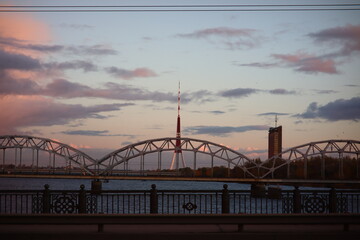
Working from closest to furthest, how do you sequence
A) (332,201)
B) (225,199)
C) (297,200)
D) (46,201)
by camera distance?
(46,201) < (225,199) < (297,200) < (332,201)

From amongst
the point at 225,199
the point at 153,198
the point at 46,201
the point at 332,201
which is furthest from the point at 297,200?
the point at 46,201

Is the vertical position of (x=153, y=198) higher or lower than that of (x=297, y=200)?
higher

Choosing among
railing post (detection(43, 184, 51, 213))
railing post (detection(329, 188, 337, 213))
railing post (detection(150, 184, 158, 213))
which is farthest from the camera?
railing post (detection(329, 188, 337, 213))

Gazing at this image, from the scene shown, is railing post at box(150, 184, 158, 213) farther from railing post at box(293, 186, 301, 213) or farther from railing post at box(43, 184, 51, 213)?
railing post at box(293, 186, 301, 213)

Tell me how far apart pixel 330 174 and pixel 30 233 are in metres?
145

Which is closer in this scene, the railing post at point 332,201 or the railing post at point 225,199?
the railing post at point 225,199

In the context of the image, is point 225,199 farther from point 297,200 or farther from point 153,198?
point 297,200

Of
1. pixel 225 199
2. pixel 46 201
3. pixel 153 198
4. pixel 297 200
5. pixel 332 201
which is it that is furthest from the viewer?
pixel 332 201

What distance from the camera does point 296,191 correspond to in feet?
62.8

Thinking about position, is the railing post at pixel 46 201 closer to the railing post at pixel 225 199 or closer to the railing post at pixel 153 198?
the railing post at pixel 153 198

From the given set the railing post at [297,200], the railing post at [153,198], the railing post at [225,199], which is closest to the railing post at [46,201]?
the railing post at [153,198]

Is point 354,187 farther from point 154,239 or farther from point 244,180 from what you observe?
→ point 154,239

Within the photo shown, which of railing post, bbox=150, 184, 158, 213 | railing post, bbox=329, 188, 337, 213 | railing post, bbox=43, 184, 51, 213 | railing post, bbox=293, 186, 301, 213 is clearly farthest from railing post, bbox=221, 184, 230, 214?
railing post, bbox=43, 184, 51, 213

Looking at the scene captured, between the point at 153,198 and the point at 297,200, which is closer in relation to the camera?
the point at 153,198
